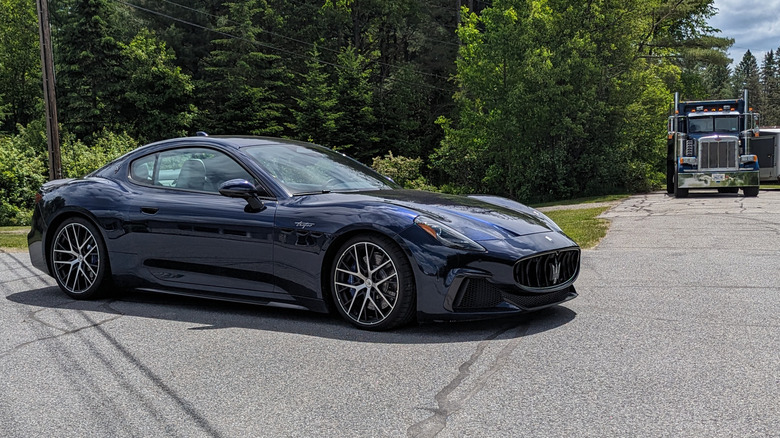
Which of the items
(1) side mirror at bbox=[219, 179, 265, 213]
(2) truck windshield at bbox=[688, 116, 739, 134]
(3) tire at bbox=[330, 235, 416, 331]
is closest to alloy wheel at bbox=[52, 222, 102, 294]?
(1) side mirror at bbox=[219, 179, 265, 213]

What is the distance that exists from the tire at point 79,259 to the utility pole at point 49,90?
13.4 meters

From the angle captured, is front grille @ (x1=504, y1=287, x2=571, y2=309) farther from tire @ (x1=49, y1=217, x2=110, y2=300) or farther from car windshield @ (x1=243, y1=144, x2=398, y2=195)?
tire @ (x1=49, y1=217, x2=110, y2=300)

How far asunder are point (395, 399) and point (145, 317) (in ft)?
9.61

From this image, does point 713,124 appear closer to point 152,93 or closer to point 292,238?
point 292,238

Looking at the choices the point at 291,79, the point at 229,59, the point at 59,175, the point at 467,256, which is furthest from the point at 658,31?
the point at 467,256

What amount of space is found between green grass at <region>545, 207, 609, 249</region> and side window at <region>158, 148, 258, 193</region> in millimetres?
5575

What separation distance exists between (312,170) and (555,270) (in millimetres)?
2191

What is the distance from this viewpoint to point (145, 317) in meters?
5.70

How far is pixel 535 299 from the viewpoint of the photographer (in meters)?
4.92

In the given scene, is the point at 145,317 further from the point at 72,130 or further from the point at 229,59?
the point at 229,59

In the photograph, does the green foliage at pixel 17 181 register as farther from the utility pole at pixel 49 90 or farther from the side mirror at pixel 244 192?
the side mirror at pixel 244 192

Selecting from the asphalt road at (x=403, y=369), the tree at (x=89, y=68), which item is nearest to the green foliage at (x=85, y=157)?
the tree at (x=89, y=68)

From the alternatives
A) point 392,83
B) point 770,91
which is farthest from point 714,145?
point 770,91

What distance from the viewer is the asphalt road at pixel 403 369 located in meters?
3.24
